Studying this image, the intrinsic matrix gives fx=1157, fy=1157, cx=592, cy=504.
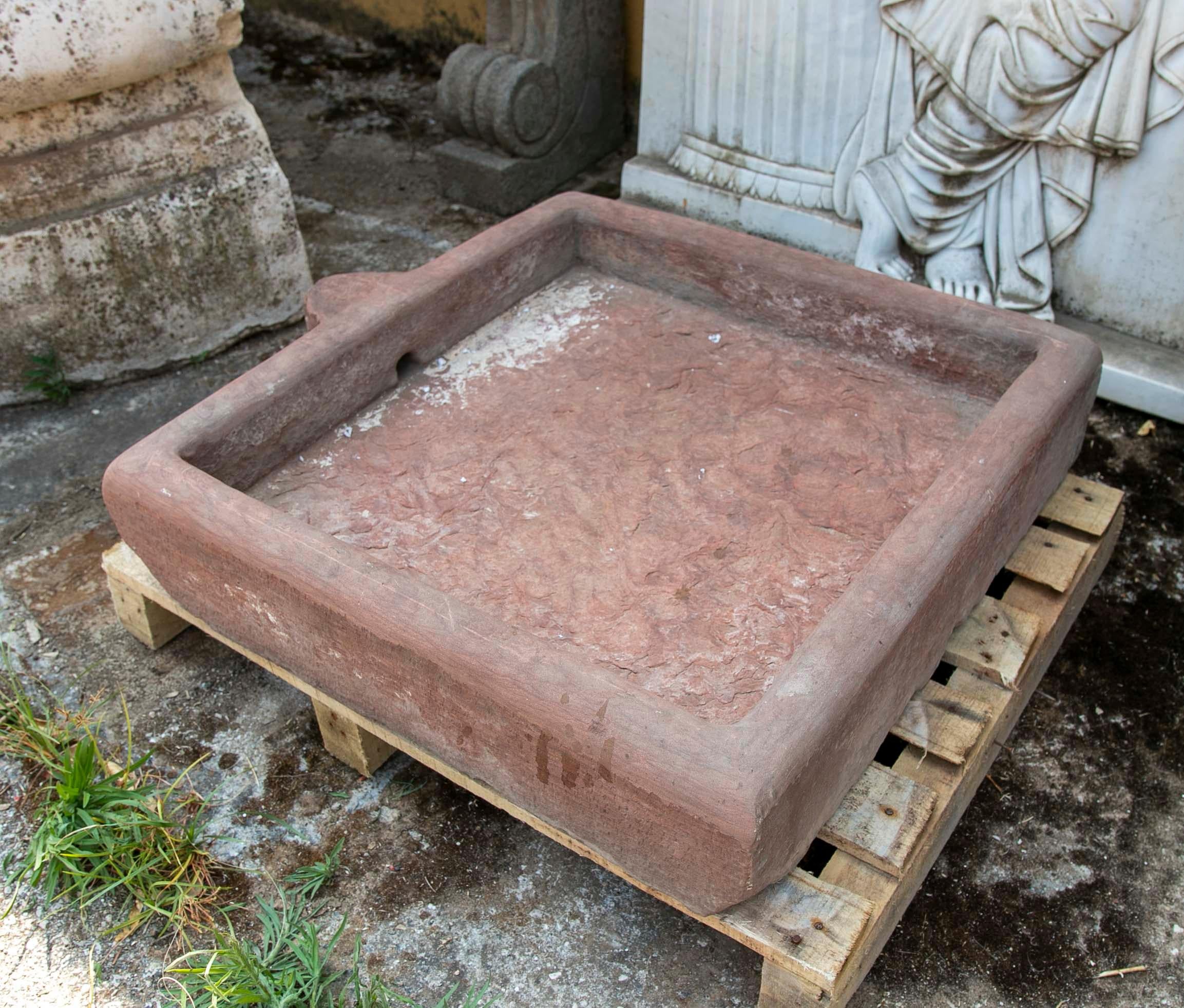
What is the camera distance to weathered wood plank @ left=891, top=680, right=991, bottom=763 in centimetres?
207

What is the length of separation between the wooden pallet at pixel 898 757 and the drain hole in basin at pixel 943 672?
4.6 inches

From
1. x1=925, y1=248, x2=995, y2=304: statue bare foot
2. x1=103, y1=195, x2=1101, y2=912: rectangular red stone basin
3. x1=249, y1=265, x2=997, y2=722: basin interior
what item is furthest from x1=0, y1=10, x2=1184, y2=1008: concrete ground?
x1=925, y1=248, x2=995, y2=304: statue bare foot

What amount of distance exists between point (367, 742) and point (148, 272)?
1.68m

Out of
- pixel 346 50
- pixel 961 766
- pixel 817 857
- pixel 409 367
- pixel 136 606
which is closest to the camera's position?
pixel 961 766

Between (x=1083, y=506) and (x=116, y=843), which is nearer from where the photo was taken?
(x=116, y=843)

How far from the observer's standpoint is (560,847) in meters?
2.21

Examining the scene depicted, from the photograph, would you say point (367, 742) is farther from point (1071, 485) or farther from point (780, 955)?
point (1071, 485)

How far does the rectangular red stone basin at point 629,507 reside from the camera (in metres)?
1.73

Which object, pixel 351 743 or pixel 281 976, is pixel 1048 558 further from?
pixel 281 976

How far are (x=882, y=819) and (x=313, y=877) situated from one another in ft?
3.39

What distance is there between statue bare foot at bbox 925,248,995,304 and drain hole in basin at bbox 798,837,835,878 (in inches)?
71.1

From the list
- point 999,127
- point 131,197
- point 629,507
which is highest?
point 999,127

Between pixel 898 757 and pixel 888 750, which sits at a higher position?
pixel 898 757

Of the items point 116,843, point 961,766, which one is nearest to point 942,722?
point 961,766
